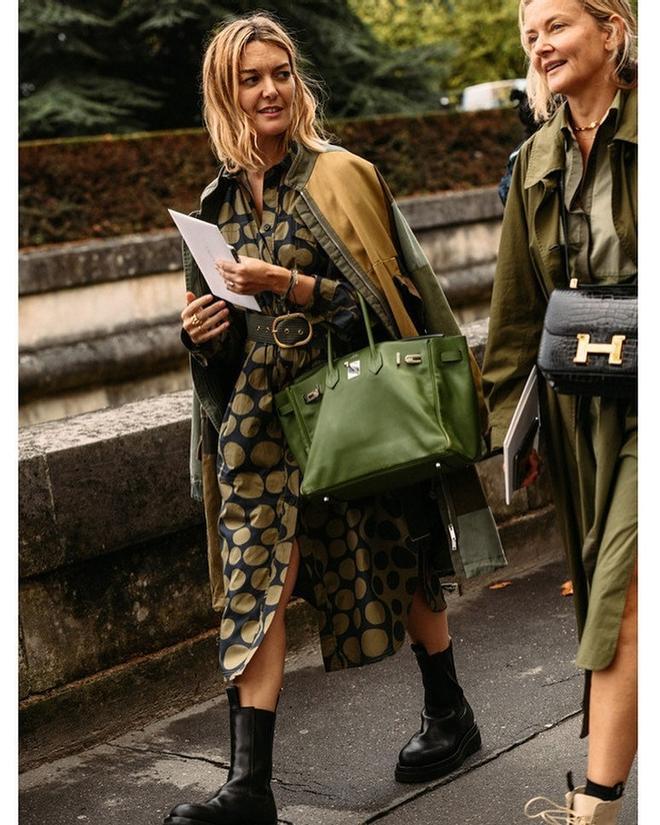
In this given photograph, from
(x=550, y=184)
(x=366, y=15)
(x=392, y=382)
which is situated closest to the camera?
(x=550, y=184)

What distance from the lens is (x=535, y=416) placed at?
3568mm

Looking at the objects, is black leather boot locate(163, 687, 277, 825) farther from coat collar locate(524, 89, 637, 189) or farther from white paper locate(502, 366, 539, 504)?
coat collar locate(524, 89, 637, 189)

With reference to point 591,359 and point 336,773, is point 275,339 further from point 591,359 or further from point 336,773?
point 336,773

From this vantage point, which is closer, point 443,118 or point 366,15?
point 443,118

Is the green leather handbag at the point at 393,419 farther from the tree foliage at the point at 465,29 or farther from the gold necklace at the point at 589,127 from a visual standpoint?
the tree foliage at the point at 465,29

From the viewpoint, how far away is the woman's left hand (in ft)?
12.2

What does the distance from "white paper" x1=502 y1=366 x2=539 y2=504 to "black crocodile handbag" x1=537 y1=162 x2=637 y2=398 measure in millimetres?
136

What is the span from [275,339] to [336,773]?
1224 mm

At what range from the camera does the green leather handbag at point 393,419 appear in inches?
147

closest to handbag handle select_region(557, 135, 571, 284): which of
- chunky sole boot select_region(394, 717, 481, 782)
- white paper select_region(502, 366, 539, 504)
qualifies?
white paper select_region(502, 366, 539, 504)

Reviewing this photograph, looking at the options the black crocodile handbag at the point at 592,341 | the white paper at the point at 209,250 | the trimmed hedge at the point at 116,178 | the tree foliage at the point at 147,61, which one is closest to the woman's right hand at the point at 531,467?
the black crocodile handbag at the point at 592,341

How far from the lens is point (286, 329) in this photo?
12.8 feet

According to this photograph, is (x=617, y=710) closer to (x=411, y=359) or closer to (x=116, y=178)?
(x=411, y=359)
